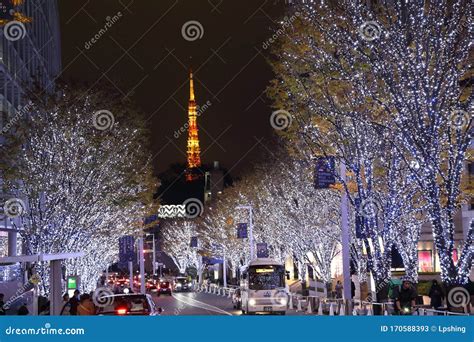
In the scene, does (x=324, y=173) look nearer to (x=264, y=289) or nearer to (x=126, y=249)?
(x=264, y=289)

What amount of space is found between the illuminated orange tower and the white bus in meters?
120

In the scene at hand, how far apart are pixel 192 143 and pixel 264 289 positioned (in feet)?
455

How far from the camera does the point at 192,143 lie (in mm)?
174500

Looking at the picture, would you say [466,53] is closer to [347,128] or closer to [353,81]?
[353,81]

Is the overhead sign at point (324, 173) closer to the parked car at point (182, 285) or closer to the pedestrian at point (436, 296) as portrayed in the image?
the pedestrian at point (436, 296)

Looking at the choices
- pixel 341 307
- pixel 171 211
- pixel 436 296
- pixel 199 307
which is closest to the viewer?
pixel 436 296

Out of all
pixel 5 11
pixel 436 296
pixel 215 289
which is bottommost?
pixel 215 289

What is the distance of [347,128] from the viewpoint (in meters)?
23.6

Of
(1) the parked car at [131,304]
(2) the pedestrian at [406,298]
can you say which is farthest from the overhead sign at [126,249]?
(2) the pedestrian at [406,298]

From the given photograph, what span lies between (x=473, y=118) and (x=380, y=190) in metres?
11.1

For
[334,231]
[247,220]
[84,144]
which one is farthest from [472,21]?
[247,220]

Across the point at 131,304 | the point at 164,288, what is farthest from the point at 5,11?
the point at 164,288

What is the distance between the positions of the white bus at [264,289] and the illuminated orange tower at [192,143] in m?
120

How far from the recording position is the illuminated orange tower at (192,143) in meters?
160
